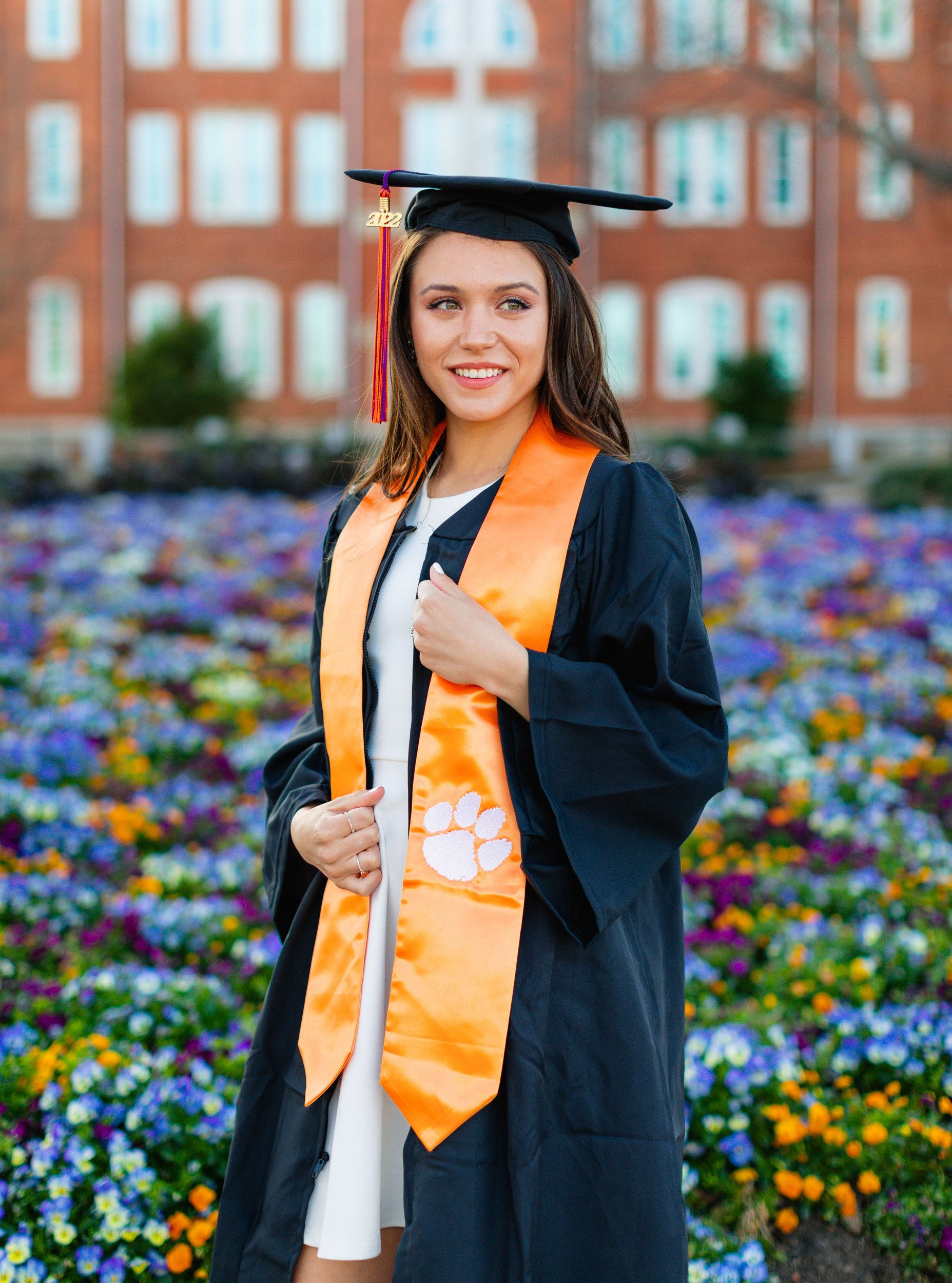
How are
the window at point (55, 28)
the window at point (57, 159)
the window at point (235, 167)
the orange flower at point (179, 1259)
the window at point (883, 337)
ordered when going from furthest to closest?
1. the window at point (235, 167)
2. the window at point (883, 337)
3. the window at point (57, 159)
4. the window at point (55, 28)
5. the orange flower at point (179, 1259)

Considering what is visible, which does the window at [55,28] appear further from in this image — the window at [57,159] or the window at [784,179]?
the window at [784,179]

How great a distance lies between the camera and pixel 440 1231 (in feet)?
5.05

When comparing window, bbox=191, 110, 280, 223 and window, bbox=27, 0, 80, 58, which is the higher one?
window, bbox=27, 0, 80, 58

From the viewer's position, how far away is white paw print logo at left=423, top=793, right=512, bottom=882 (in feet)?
5.42

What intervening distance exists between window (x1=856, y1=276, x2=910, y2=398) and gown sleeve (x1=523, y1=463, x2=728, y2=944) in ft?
79.2

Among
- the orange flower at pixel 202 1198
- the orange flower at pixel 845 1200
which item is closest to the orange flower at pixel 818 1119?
the orange flower at pixel 845 1200

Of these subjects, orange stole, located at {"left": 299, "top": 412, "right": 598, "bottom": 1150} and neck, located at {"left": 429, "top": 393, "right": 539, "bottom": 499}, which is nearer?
orange stole, located at {"left": 299, "top": 412, "right": 598, "bottom": 1150}

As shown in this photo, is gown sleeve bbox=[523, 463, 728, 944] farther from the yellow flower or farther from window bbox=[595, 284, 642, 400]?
window bbox=[595, 284, 642, 400]

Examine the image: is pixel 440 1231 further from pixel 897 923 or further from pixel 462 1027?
pixel 897 923

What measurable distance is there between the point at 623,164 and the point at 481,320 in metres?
23.2

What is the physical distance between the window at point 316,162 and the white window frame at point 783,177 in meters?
8.23

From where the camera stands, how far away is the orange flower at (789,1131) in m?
2.65

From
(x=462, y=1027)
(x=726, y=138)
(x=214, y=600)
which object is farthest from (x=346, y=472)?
(x=726, y=138)

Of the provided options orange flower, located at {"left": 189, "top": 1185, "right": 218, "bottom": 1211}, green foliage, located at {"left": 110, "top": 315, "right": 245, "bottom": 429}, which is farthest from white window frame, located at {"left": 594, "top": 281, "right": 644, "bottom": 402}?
orange flower, located at {"left": 189, "top": 1185, "right": 218, "bottom": 1211}
